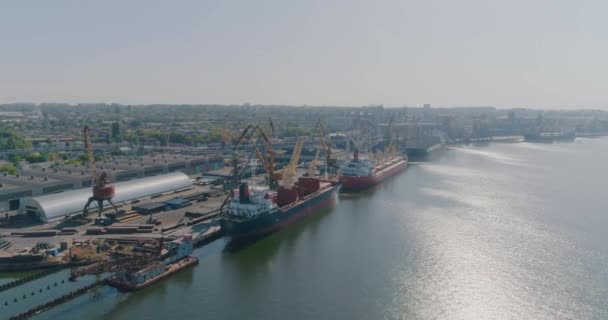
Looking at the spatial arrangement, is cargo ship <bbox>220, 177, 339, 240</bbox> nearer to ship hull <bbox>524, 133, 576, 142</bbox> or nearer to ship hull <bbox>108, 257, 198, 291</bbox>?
ship hull <bbox>108, 257, 198, 291</bbox>

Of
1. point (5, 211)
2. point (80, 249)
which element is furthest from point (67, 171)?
point (80, 249)

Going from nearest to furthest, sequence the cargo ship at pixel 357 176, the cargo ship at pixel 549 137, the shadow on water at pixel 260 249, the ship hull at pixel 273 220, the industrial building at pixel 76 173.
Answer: the shadow on water at pixel 260 249 < the ship hull at pixel 273 220 < the industrial building at pixel 76 173 < the cargo ship at pixel 357 176 < the cargo ship at pixel 549 137

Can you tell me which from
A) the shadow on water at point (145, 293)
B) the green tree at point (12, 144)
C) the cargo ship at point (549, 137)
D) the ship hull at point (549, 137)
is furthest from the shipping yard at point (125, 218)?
the cargo ship at point (549, 137)

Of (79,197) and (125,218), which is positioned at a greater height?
(79,197)

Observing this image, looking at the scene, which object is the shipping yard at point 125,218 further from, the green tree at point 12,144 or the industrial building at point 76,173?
the green tree at point 12,144

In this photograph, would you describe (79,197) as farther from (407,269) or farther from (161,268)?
(407,269)

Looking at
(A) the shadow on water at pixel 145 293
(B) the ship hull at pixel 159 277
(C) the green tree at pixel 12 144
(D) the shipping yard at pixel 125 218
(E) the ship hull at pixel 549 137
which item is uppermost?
(E) the ship hull at pixel 549 137

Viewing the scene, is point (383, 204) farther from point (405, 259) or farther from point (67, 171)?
point (67, 171)

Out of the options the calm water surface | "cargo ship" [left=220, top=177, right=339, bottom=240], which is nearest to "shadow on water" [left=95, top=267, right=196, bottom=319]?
the calm water surface

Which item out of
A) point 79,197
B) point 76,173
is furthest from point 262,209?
point 76,173
